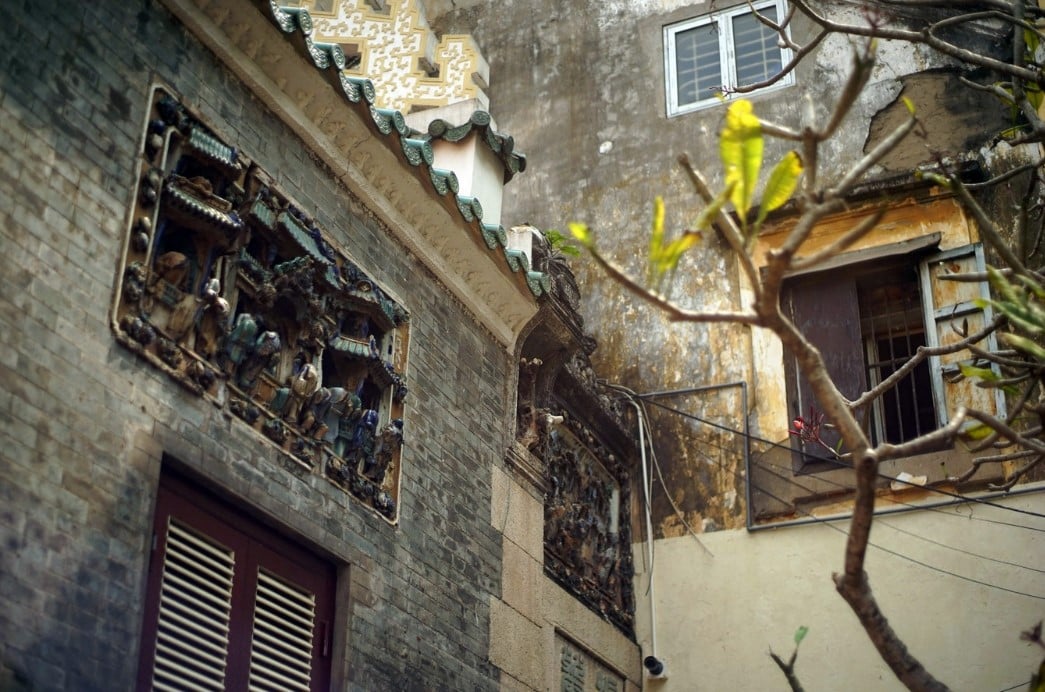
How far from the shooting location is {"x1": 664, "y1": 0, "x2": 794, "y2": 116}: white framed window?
15.0m

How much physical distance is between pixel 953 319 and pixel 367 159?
18.9 ft

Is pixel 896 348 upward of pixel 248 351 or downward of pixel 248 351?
upward

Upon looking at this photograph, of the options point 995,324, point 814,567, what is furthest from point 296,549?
point 814,567

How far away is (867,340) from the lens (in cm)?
1324

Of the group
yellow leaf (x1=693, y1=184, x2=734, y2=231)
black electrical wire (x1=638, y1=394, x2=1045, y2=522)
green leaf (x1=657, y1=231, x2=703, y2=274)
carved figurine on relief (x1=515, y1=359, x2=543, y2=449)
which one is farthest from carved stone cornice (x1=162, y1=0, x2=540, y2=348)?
green leaf (x1=657, y1=231, x2=703, y2=274)

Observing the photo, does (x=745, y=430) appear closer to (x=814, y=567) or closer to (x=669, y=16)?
(x=814, y=567)

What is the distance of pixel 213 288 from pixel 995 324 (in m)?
4.24

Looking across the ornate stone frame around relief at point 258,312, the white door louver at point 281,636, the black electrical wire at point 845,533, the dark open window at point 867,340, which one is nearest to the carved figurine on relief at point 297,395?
the ornate stone frame around relief at point 258,312

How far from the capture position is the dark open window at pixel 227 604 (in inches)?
281

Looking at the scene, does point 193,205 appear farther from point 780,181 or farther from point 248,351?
point 780,181

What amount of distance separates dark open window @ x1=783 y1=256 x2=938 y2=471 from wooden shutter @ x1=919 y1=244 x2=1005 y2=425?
190 millimetres

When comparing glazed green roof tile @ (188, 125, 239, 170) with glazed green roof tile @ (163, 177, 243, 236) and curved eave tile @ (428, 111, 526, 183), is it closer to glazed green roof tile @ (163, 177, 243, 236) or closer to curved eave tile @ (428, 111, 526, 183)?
glazed green roof tile @ (163, 177, 243, 236)

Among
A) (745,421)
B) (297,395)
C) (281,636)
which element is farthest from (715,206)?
(745,421)

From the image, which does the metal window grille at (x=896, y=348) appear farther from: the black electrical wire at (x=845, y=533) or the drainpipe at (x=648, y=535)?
the drainpipe at (x=648, y=535)
